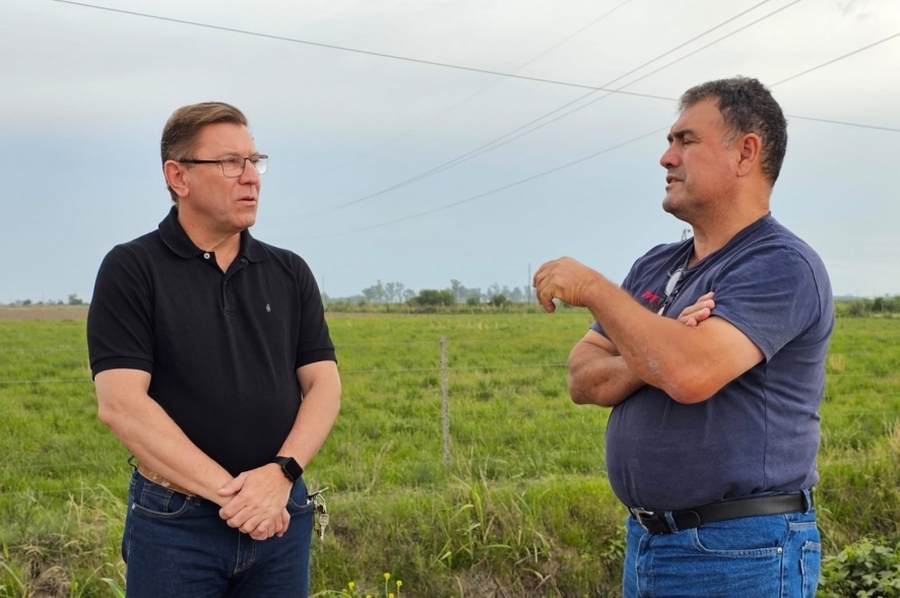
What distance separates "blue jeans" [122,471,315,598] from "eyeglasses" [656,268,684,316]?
136 cm

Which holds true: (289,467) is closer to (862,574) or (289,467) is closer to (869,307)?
(862,574)

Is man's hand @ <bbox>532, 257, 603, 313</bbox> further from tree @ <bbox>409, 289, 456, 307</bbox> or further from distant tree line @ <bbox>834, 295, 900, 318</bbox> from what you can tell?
tree @ <bbox>409, 289, 456, 307</bbox>

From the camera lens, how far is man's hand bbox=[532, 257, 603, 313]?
7.32 ft

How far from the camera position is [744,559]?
227 cm

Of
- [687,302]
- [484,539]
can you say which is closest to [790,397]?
[687,302]

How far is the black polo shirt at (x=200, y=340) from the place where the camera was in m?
2.44

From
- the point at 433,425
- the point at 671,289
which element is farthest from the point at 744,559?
the point at 433,425

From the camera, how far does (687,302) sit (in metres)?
2.45

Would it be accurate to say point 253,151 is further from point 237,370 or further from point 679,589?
point 679,589

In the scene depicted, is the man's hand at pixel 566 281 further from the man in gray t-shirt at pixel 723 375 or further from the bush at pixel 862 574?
the bush at pixel 862 574

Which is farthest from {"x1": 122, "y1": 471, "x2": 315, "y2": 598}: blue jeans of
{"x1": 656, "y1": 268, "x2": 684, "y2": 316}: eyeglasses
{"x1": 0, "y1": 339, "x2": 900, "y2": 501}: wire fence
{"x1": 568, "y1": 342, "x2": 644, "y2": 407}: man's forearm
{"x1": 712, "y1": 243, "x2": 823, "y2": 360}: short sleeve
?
{"x1": 0, "y1": 339, "x2": 900, "y2": 501}: wire fence

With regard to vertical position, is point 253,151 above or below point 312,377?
above

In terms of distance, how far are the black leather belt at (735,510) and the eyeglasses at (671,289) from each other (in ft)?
1.92

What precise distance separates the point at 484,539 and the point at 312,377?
240 centimetres
